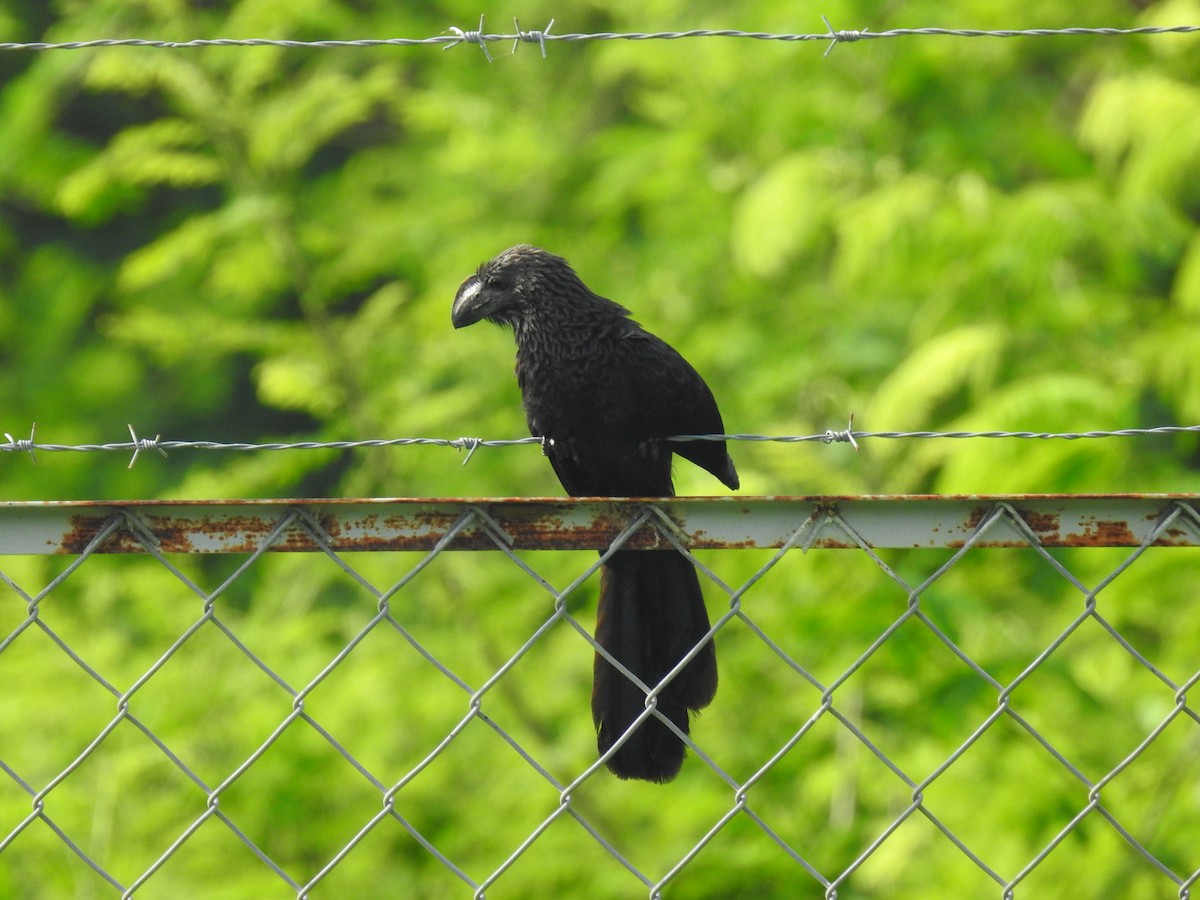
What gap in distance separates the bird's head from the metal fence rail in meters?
0.77

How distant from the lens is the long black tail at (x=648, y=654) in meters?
2.38

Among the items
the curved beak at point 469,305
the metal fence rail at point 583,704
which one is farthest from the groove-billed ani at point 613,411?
the metal fence rail at point 583,704

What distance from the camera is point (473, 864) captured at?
210 inches

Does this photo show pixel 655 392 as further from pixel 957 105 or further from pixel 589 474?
pixel 957 105

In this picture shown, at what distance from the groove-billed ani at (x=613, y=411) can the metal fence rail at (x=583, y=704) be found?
16 cm

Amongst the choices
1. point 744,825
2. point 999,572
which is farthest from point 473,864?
point 999,572

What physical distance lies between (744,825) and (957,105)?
3.22 m

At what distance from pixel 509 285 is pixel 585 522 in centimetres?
163

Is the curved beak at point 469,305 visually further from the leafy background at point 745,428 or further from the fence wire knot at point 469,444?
the leafy background at point 745,428

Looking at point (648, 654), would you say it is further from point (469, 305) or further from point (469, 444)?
point (469, 305)

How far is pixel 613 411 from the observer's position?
3062mm

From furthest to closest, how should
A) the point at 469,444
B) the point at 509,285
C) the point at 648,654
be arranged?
the point at 509,285 → the point at 648,654 → the point at 469,444

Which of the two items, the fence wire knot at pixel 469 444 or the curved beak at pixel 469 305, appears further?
the curved beak at pixel 469 305

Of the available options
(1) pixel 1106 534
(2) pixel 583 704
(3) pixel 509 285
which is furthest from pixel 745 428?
(1) pixel 1106 534
